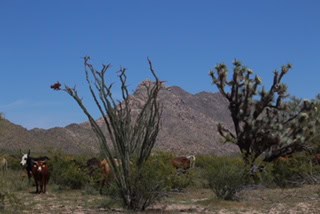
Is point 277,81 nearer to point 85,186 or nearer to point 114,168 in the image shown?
point 85,186

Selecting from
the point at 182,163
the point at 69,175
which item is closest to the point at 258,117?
the point at 182,163

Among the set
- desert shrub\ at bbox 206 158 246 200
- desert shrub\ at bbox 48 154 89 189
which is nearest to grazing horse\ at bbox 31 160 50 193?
desert shrub\ at bbox 48 154 89 189

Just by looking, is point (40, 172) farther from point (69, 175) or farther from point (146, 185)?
point (146, 185)

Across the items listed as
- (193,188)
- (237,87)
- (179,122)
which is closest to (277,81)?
(237,87)

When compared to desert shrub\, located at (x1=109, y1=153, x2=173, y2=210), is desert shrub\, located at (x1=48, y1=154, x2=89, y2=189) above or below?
above

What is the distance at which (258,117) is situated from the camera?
2555 cm

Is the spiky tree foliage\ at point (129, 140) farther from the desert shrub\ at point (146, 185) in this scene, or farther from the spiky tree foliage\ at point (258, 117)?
the spiky tree foliage\ at point (258, 117)

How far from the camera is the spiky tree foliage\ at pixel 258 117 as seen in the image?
25516 millimetres

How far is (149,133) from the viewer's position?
14.3m

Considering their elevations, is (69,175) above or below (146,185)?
above

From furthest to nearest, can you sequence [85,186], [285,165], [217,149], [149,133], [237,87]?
[217,149]
[237,87]
[285,165]
[85,186]
[149,133]

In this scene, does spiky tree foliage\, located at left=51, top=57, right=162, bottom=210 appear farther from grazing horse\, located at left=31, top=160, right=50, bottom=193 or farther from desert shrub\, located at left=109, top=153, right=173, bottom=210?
grazing horse\, located at left=31, top=160, right=50, bottom=193

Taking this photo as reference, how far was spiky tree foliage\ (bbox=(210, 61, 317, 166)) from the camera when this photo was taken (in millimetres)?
25516

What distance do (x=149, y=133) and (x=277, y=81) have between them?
1333cm
